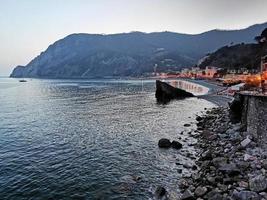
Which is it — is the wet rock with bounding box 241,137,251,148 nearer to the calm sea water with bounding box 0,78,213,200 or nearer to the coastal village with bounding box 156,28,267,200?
the coastal village with bounding box 156,28,267,200

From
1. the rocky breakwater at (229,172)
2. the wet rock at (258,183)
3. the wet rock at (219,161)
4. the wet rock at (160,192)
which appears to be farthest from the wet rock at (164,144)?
the wet rock at (258,183)

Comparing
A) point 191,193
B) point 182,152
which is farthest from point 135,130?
point 191,193

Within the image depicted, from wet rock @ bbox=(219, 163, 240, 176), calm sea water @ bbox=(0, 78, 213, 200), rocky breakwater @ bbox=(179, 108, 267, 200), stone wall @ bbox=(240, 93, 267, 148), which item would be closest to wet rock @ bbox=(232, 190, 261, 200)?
rocky breakwater @ bbox=(179, 108, 267, 200)

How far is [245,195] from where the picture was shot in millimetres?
17938

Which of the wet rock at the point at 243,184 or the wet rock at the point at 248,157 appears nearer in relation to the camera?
the wet rock at the point at 243,184

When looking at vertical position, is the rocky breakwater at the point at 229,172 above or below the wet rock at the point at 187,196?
above

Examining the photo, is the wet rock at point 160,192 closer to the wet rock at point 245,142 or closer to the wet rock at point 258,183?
the wet rock at point 258,183

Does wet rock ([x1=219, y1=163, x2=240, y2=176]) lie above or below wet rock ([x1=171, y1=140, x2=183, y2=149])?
above

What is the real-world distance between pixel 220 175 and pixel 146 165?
7.95m

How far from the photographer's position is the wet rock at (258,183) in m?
18.5

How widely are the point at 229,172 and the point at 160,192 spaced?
6.31 metres

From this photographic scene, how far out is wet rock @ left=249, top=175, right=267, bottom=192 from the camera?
18.5m

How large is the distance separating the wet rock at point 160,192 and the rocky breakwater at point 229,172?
149 cm

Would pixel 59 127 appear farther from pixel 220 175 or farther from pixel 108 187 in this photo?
pixel 220 175
